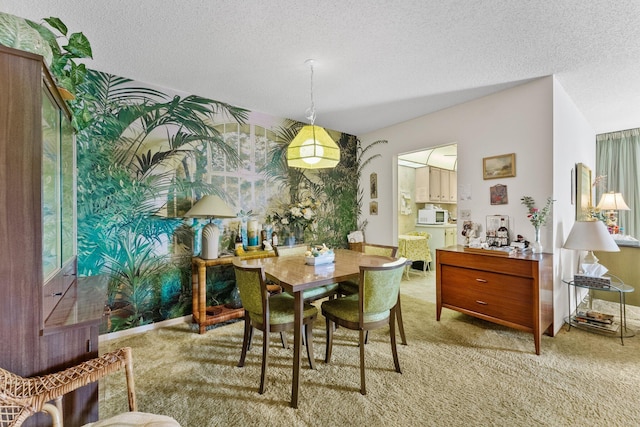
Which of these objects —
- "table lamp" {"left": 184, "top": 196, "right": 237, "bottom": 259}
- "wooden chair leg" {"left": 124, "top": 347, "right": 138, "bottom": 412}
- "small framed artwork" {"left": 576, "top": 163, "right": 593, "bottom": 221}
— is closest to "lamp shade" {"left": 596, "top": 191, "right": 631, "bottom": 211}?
"small framed artwork" {"left": 576, "top": 163, "right": 593, "bottom": 221}

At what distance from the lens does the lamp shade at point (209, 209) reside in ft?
9.42

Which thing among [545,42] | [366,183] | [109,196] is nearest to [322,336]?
[109,196]

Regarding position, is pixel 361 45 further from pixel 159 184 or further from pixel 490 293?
pixel 490 293

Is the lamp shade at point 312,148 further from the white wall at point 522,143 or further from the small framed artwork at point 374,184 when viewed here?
the small framed artwork at point 374,184

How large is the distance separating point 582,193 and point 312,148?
3.56m

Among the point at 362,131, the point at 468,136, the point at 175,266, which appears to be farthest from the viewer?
the point at 362,131

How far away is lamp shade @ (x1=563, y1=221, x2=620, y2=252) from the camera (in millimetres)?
2670

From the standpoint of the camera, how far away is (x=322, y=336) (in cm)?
272

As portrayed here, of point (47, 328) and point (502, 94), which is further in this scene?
point (502, 94)

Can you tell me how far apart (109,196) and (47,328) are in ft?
6.08

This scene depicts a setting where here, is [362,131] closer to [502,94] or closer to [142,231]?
[502,94]

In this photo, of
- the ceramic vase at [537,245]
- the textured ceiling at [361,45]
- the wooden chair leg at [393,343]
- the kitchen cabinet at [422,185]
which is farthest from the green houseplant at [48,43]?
the kitchen cabinet at [422,185]

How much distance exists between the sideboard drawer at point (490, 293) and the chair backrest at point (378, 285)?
4.21 feet

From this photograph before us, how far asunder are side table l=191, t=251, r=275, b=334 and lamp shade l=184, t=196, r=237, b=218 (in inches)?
19.1
